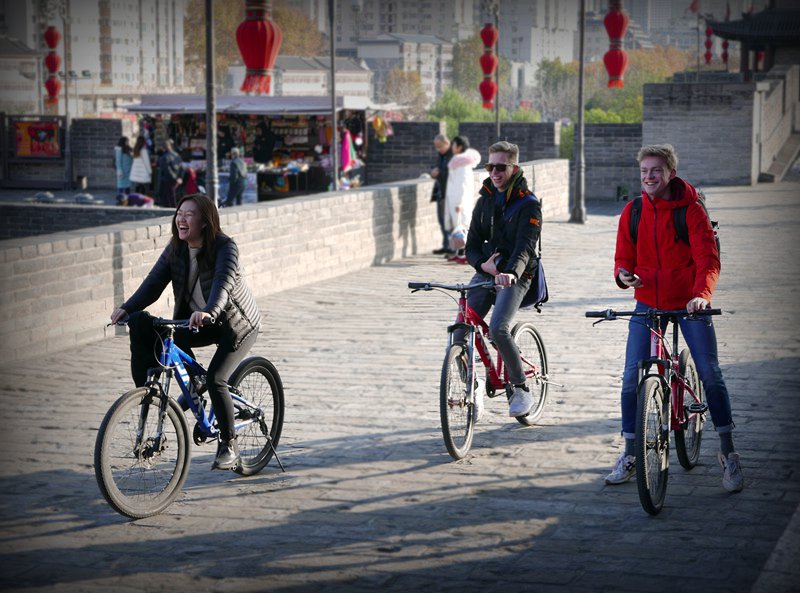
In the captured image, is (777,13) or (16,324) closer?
(16,324)

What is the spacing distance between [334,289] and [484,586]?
9.70m

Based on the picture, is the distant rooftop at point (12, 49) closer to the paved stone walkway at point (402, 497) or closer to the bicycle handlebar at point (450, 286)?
the paved stone walkway at point (402, 497)

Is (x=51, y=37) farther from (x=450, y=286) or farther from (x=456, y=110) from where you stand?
(x=456, y=110)

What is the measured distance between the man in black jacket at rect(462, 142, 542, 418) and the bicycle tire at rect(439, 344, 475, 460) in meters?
0.40

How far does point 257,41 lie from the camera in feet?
54.6

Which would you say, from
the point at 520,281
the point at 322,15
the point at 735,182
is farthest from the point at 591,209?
the point at 322,15

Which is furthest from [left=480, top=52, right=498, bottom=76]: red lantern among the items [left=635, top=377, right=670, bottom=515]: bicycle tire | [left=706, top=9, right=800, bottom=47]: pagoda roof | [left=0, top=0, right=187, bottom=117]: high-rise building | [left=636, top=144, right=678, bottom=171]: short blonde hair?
[left=0, top=0, right=187, bottom=117]: high-rise building

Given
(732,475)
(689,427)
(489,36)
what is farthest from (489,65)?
(732,475)

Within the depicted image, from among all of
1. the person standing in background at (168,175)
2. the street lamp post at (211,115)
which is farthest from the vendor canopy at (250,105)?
the street lamp post at (211,115)

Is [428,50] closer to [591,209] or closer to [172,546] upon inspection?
[591,209]

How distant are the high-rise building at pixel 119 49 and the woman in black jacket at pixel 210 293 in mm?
113237

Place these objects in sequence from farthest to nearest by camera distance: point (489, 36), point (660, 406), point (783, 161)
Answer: point (489, 36)
point (783, 161)
point (660, 406)

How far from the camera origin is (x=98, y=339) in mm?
11828

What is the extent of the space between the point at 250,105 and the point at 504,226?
951 inches
